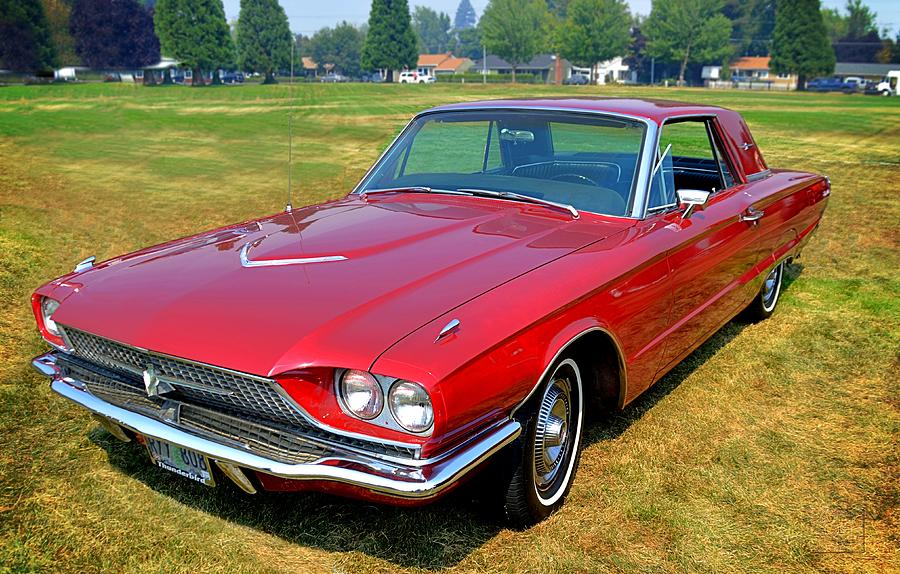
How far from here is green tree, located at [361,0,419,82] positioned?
69625 millimetres

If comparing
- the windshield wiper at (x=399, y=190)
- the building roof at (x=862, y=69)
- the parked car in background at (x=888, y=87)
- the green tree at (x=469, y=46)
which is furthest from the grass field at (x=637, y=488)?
the green tree at (x=469, y=46)

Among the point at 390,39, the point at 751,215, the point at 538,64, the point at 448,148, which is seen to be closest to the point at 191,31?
the point at 390,39

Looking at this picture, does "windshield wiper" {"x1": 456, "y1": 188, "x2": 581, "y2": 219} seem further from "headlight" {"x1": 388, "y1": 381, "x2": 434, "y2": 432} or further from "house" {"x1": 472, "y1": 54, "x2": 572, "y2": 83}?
Answer: "house" {"x1": 472, "y1": 54, "x2": 572, "y2": 83}

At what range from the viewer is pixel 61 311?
296 centimetres

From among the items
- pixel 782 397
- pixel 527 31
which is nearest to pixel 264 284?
pixel 782 397

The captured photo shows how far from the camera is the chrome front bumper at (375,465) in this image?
2.34m

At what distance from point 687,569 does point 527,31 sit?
85.4 meters

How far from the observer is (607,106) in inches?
165

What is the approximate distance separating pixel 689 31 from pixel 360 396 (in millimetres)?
84853

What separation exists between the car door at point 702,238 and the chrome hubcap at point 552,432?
0.84 m

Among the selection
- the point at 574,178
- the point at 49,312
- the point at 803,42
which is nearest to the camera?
the point at 49,312

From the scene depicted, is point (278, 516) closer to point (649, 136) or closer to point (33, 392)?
point (33, 392)

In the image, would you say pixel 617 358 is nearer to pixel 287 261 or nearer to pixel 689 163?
pixel 287 261

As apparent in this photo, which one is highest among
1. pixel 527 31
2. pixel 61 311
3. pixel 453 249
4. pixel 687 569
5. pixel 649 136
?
pixel 527 31
